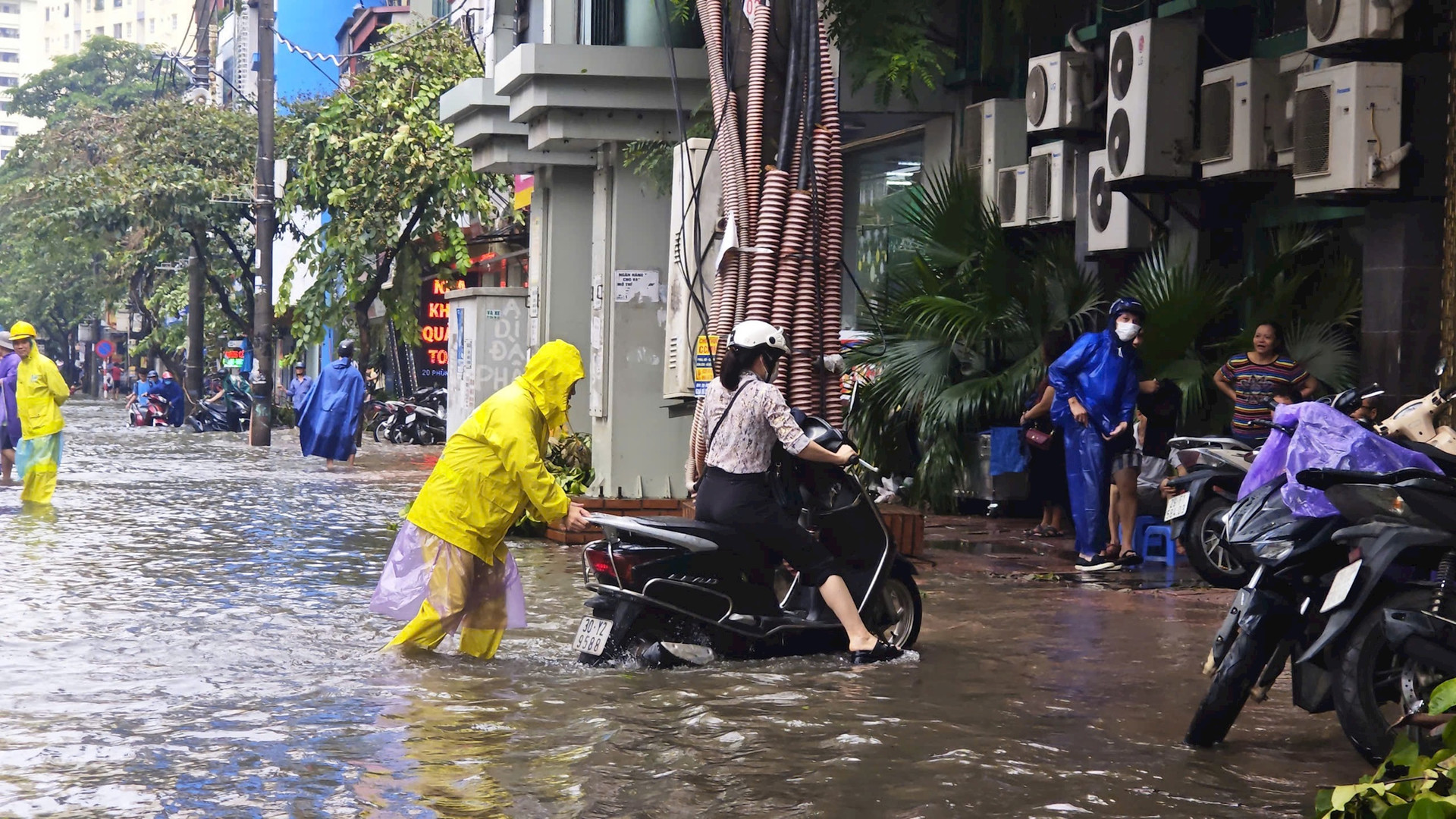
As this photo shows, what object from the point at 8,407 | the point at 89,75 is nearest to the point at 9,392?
the point at 8,407

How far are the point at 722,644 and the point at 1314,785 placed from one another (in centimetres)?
295

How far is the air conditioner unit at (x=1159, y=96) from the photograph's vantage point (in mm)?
13508

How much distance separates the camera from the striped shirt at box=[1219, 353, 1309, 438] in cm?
1141

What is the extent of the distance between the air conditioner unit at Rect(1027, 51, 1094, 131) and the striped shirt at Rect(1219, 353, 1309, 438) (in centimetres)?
385

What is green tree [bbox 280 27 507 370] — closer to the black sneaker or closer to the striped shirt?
the black sneaker

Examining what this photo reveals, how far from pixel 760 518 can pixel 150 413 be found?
37485 mm

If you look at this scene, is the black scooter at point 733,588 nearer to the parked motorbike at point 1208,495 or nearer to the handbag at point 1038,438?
the parked motorbike at point 1208,495

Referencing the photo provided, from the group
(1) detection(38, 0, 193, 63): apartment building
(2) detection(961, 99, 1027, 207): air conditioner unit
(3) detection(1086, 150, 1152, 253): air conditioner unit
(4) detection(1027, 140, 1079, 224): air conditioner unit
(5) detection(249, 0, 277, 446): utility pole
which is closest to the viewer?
(3) detection(1086, 150, 1152, 253): air conditioner unit

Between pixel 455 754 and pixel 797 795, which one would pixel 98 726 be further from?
pixel 797 795

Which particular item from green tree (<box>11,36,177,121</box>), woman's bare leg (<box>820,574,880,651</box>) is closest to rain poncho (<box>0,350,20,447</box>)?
woman's bare leg (<box>820,574,880,651</box>)

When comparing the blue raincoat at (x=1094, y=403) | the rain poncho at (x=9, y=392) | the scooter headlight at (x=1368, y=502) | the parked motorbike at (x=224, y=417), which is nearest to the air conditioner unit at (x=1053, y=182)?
the blue raincoat at (x=1094, y=403)

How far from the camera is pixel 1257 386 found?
11.5 m

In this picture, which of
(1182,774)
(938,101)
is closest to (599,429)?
(938,101)

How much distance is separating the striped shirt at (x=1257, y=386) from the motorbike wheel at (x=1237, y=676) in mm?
5406
